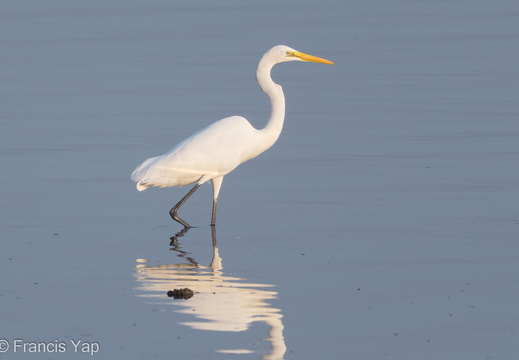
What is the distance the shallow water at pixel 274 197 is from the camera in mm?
8430

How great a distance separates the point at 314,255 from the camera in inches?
421

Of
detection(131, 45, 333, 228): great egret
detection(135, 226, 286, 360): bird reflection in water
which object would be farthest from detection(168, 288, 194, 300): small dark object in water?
detection(131, 45, 333, 228): great egret

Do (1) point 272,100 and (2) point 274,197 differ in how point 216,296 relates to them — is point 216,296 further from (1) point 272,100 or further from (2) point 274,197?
(1) point 272,100

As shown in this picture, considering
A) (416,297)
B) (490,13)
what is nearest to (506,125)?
(416,297)

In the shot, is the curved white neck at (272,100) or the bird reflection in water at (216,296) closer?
the bird reflection in water at (216,296)

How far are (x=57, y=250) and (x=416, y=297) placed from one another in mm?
3504

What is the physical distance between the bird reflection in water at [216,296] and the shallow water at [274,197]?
3 cm

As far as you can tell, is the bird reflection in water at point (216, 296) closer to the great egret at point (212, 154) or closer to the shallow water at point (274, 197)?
the shallow water at point (274, 197)

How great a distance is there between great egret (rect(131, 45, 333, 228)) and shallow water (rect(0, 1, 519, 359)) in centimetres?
39

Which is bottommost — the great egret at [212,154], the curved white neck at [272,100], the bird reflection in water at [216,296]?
the bird reflection in water at [216,296]

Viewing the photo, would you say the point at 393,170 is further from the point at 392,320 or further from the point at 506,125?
the point at 392,320

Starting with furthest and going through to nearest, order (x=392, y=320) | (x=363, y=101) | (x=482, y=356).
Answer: (x=363, y=101)
(x=392, y=320)
(x=482, y=356)

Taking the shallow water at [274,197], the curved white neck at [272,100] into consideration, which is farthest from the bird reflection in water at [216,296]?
the curved white neck at [272,100]

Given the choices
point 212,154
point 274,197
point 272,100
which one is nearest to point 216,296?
point 212,154
